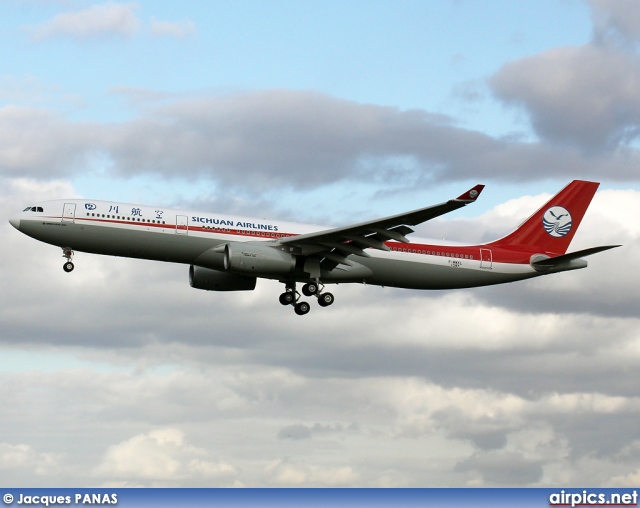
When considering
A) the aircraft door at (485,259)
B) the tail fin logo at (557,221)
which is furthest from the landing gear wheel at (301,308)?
the tail fin logo at (557,221)

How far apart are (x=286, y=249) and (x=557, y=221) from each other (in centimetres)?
1865

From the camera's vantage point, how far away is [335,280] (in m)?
50.9

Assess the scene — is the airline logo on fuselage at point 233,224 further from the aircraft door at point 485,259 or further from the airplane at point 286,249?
the aircraft door at point 485,259

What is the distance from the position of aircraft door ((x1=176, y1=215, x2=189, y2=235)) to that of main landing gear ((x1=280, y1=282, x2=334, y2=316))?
6.99m

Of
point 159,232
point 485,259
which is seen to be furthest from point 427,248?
point 159,232

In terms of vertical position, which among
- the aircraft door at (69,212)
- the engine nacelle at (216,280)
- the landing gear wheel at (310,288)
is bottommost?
the landing gear wheel at (310,288)

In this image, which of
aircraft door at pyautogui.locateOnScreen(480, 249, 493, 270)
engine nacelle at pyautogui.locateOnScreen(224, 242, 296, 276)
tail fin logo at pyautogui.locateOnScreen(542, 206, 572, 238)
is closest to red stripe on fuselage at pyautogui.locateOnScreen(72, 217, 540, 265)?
aircraft door at pyautogui.locateOnScreen(480, 249, 493, 270)

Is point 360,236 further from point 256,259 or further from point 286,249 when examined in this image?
point 256,259

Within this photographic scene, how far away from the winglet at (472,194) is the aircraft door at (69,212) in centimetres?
1841

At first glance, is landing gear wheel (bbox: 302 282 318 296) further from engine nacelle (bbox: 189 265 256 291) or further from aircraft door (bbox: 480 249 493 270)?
aircraft door (bbox: 480 249 493 270)

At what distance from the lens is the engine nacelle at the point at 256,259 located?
4644 centimetres

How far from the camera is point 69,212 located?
46594 millimetres

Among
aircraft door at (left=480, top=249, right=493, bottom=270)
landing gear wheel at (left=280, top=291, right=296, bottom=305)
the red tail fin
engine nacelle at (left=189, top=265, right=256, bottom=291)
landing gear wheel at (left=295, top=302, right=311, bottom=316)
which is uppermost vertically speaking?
the red tail fin

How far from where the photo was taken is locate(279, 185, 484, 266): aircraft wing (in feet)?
146
